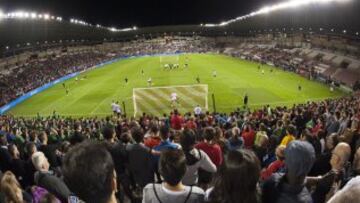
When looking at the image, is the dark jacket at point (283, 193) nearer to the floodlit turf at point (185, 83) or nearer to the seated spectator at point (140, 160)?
the seated spectator at point (140, 160)

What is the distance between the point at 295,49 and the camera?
8156 centimetres

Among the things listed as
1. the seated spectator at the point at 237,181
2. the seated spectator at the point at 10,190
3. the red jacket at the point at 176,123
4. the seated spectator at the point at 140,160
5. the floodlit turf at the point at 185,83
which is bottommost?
the floodlit turf at the point at 185,83

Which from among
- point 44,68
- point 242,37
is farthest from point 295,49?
point 242,37

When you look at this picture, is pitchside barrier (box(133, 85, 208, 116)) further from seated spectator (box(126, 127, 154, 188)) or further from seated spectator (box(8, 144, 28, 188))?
seated spectator (box(126, 127, 154, 188))

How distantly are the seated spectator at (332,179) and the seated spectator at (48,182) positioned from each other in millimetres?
3649

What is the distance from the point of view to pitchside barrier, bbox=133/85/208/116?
38.9 meters

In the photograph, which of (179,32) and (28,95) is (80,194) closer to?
(28,95)

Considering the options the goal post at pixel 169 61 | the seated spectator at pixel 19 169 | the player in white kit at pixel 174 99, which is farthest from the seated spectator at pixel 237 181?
the goal post at pixel 169 61

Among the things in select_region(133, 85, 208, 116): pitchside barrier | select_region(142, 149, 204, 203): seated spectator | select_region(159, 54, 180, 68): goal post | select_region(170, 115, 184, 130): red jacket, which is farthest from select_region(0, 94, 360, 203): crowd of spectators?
select_region(159, 54, 180, 68): goal post

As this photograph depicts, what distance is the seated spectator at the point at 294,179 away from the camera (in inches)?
163

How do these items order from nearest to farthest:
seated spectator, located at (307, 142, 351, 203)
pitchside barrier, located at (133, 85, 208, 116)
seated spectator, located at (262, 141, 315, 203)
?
1. seated spectator, located at (262, 141, 315, 203)
2. seated spectator, located at (307, 142, 351, 203)
3. pitchside barrier, located at (133, 85, 208, 116)

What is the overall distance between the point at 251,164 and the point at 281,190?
0.67 m

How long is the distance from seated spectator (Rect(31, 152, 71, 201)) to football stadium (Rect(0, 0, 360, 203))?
21mm

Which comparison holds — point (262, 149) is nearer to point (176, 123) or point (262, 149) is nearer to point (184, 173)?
point (184, 173)
